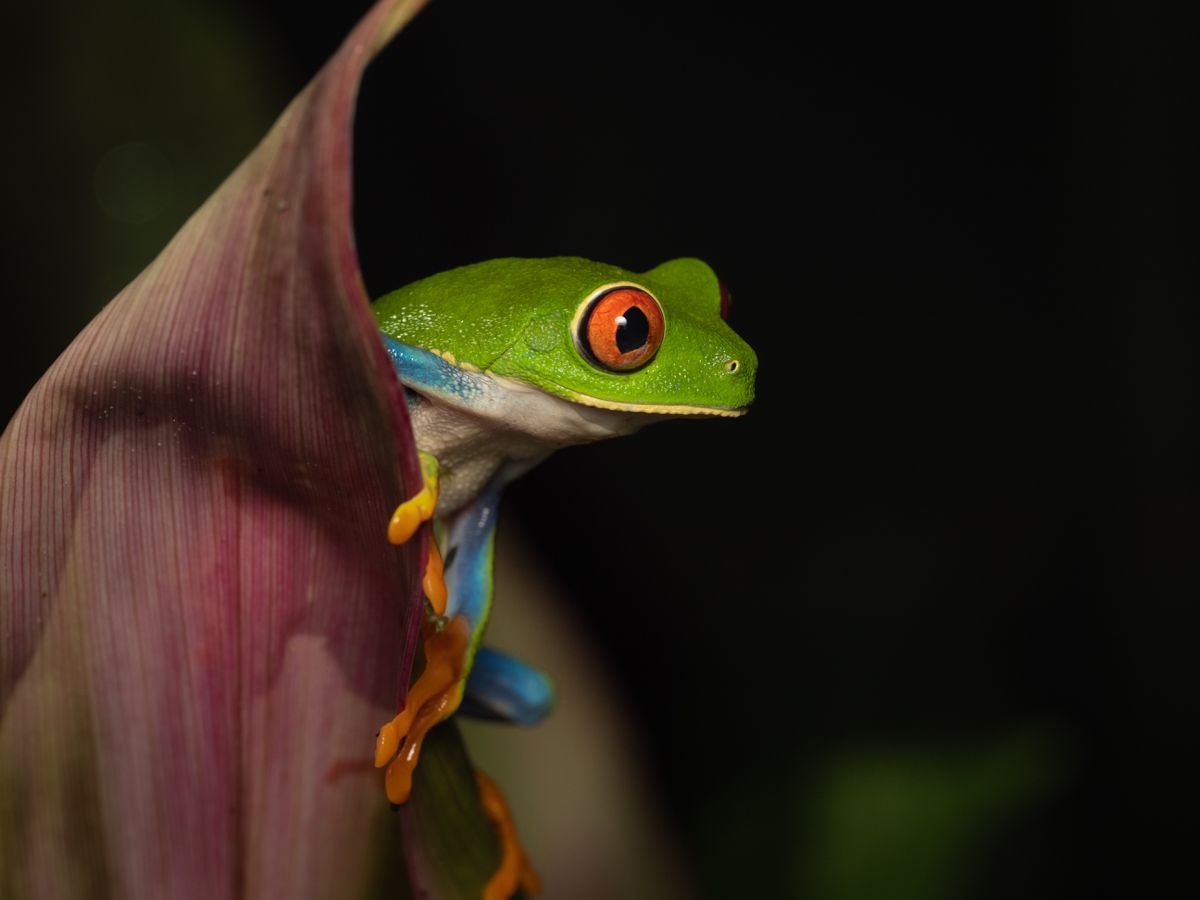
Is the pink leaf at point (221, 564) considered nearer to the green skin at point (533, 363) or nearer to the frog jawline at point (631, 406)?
the green skin at point (533, 363)

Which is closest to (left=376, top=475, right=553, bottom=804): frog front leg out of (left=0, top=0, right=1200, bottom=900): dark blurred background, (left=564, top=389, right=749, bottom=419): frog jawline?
(left=564, top=389, right=749, bottom=419): frog jawline

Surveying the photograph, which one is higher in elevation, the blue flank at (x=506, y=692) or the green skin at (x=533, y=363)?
the green skin at (x=533, y=363)

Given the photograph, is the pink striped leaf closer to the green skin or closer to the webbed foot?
the webbed foot

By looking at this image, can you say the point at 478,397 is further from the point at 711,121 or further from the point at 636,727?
the point at 711,121

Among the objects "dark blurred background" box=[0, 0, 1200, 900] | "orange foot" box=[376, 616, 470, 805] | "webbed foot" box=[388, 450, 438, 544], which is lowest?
"dark blurred background" box=[0, 0, 1200, 900]

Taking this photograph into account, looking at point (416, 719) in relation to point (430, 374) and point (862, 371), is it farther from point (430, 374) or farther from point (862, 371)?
point (862, 371)

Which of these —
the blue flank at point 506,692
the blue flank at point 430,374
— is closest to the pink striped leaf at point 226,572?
the blue flank at point 430,374
